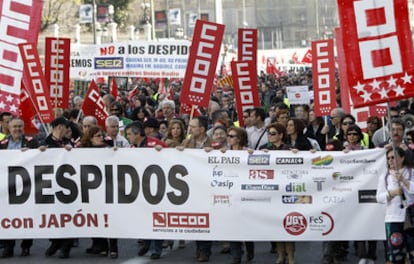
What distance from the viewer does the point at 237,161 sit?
36.9 ft

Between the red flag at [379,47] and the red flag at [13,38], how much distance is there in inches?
211

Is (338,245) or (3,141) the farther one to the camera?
(3,141)

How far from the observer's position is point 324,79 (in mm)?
16266

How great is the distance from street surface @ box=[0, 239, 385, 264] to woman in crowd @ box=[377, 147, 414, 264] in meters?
1.48

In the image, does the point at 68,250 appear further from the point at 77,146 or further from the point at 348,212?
the point at 348,212

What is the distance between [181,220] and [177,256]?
71cm

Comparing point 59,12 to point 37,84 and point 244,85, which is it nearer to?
point 244,85

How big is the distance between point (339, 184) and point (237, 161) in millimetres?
1066

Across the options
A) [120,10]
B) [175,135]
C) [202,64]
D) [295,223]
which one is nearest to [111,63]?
[202,64]

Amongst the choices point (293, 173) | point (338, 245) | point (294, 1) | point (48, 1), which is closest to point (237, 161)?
point (293, 173)

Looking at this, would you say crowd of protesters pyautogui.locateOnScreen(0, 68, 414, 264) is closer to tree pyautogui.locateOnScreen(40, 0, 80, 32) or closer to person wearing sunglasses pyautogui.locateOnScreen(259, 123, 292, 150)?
person wearing sunglasses pyautogui.locateOnScreen(259, 123, 292, 150)

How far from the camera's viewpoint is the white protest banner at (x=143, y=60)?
93.9 feet

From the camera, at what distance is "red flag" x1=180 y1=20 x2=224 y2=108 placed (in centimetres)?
1513

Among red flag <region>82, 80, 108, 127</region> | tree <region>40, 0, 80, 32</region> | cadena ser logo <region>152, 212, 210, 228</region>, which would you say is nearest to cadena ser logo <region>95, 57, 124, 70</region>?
red flag <region>82, 80, 108, 127</region>
